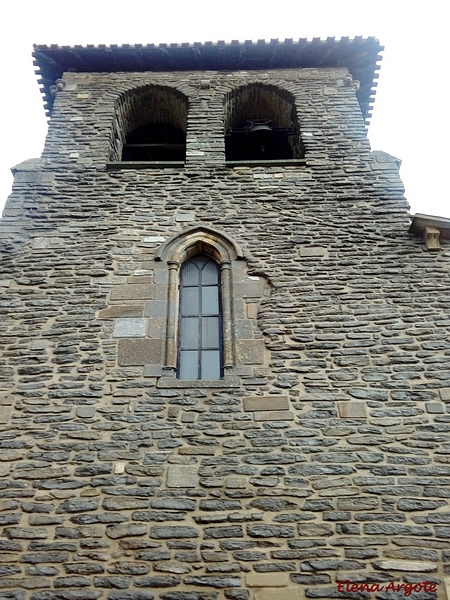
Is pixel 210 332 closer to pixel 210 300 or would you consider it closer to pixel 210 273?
pixel 210 300

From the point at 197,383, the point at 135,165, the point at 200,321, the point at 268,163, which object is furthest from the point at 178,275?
the point at 268,163

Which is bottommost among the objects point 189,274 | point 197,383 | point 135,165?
point 197,383

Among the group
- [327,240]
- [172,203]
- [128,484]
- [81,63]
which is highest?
[81,63]

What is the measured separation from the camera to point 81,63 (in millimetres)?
10203

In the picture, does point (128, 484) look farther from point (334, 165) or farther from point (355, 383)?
point (334, 165)

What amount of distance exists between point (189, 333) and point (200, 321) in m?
0.20

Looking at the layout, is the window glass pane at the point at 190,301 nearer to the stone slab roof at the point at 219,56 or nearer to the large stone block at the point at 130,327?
the large stone block at the point at 130,327

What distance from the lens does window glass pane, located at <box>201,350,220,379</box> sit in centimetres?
592

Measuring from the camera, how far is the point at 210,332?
248 inches

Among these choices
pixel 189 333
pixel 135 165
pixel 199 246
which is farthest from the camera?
pixel 135 165

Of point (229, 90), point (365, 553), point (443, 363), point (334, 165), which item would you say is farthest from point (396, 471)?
point (229, 90)

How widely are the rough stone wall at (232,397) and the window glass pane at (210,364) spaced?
35cm

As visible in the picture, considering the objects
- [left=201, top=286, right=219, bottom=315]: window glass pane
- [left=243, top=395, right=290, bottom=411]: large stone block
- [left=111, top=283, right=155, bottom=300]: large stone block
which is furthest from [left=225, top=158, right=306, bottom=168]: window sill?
[left=243, top=395, right=290, bottom=411]: large stone block

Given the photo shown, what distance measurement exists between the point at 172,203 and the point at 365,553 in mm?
4810
